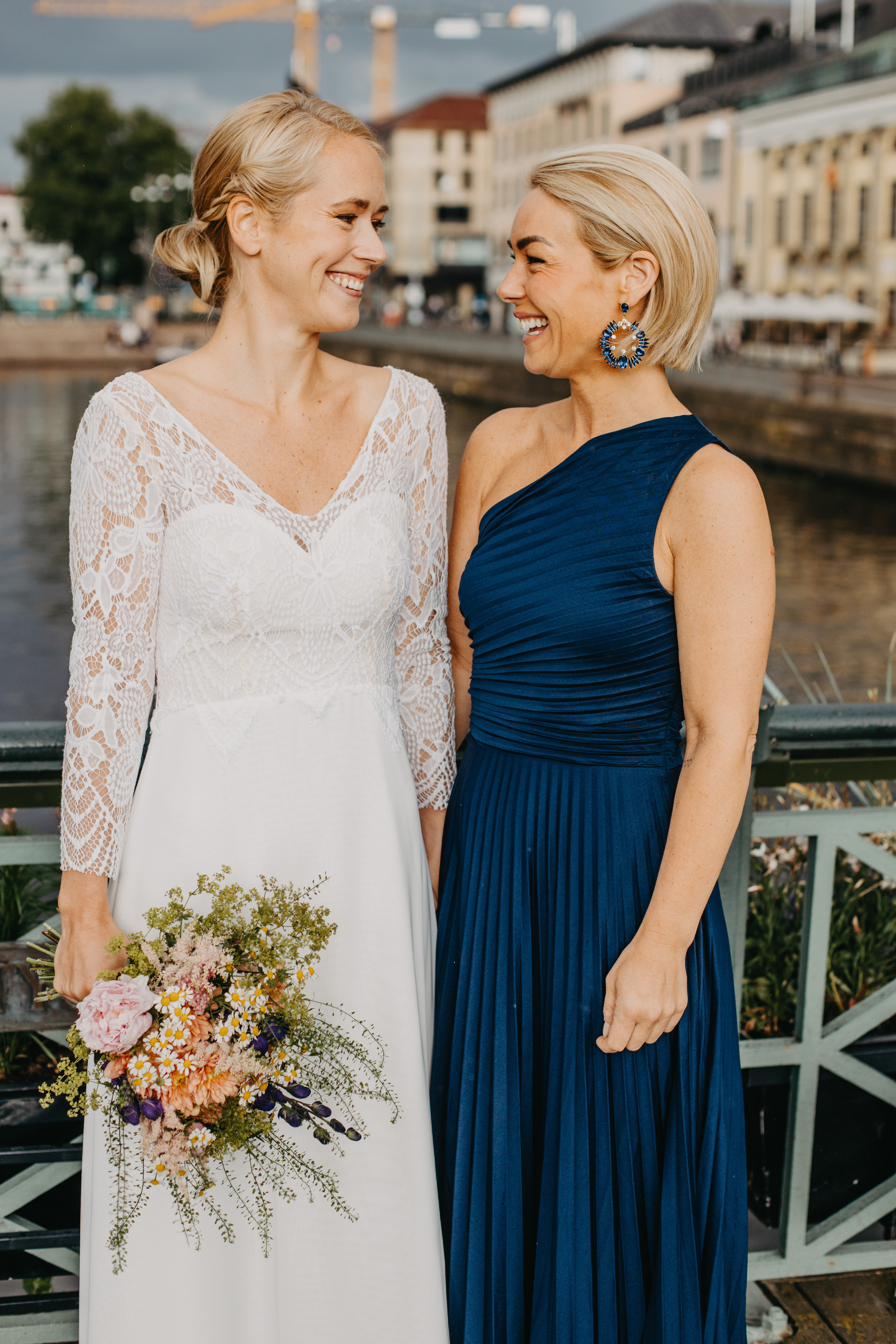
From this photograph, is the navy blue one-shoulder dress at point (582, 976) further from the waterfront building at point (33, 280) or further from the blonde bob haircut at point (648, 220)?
the waterfront building at point (33, 280)

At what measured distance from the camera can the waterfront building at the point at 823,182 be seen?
128 ft

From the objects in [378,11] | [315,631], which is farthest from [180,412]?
[378,11]

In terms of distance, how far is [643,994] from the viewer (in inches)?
72.5

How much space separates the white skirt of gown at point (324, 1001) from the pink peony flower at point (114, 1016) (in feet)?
1.07

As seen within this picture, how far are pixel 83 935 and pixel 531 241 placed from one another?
1143 millimetres

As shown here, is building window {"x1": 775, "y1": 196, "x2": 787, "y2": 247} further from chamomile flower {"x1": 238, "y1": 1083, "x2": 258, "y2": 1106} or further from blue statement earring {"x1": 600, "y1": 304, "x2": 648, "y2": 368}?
chamomile flower {"x1": 238, "y1": 1083, "x2": 258, "y2": 1106}

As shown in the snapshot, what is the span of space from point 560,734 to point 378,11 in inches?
2053

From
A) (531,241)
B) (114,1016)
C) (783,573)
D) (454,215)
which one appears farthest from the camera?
(454,215)

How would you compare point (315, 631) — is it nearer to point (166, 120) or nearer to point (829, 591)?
point (829, 591)

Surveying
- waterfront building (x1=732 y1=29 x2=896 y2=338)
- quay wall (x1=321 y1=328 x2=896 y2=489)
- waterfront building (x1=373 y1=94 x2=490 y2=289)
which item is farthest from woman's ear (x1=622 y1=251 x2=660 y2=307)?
waterfront building (x1=373 y1=94 x2=490 y2=289)

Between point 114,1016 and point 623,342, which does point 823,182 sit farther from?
point 114,1016

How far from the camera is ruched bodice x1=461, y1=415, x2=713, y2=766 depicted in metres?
1.88

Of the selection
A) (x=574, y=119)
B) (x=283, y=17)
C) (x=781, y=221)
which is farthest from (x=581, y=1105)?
(x=283, y=17)

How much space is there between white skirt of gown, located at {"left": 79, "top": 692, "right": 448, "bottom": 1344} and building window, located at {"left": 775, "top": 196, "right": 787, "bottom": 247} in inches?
1848
